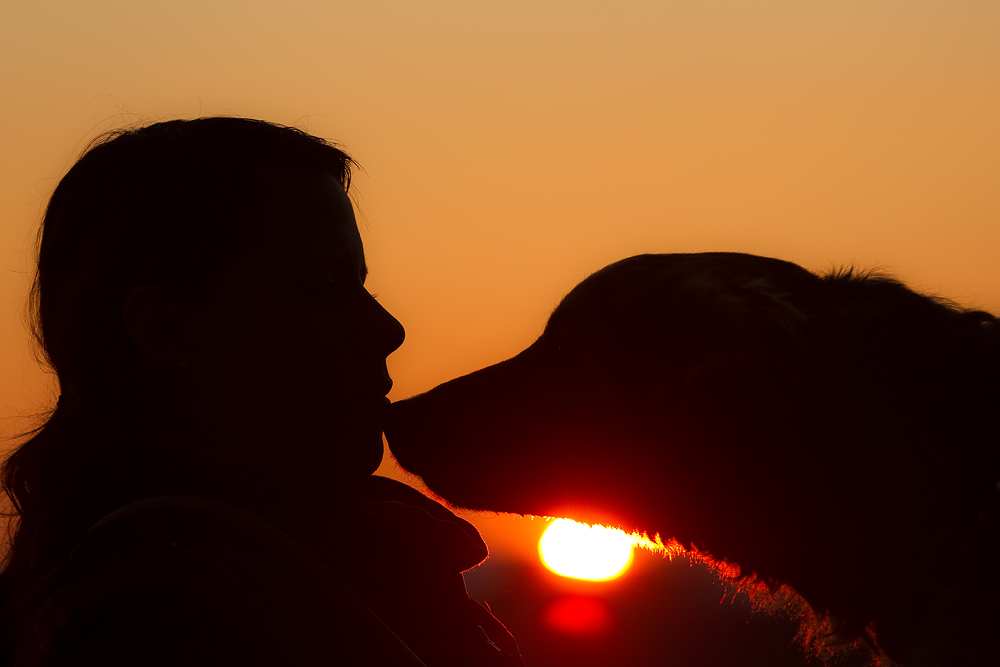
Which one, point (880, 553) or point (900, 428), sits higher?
point (900, 428)

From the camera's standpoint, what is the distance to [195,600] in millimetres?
1303

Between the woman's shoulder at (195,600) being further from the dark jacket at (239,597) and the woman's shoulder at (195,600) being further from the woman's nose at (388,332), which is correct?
the woman's nose at (388,332)

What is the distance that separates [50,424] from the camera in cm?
183

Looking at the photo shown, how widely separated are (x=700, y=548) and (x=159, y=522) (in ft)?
5.19

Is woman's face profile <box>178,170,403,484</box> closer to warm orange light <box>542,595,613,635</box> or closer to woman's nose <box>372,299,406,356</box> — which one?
woman's nose <box>372,299,406,356</box>

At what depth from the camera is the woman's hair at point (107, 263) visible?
1.72 meters

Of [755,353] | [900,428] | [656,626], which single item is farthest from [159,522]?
[656,626]

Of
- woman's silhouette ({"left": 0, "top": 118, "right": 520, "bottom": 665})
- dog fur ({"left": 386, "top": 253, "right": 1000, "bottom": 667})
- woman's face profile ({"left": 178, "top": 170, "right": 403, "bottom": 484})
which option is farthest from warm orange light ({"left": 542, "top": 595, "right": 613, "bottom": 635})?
woman's face profile ({"left": 178, "top": 170, "right": 403, "bottom": 484})

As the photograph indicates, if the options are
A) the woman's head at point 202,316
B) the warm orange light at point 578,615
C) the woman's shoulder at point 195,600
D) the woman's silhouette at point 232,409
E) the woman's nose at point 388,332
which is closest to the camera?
the woman's shoulder at point 195,600

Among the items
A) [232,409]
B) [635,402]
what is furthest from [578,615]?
[232,409]

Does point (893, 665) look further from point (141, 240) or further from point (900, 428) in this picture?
point (141, 240)

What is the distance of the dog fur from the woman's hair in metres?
0.93

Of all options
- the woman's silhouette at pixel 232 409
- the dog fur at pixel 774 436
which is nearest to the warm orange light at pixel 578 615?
the dog fur at pixel 774 436

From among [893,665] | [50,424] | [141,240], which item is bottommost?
[893,665]
